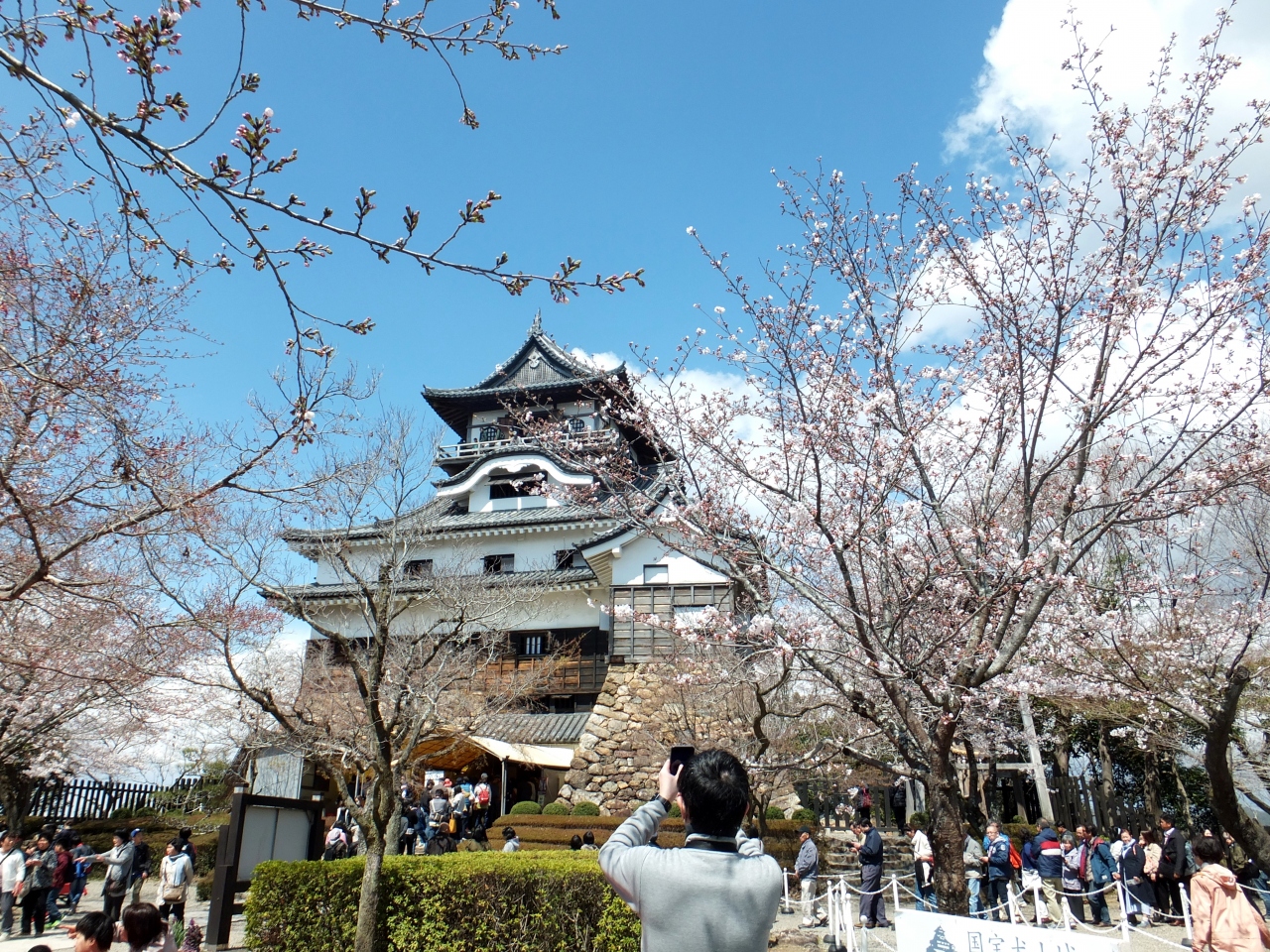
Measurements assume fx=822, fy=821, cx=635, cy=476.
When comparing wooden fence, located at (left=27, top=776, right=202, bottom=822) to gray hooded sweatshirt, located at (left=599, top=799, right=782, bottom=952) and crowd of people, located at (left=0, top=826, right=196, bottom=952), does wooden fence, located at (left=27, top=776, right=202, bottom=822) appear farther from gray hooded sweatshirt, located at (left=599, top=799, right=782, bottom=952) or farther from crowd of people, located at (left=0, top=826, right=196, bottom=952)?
gray hooded sweatshirt, located at (left=599, top=799, right=782, bottom=952)

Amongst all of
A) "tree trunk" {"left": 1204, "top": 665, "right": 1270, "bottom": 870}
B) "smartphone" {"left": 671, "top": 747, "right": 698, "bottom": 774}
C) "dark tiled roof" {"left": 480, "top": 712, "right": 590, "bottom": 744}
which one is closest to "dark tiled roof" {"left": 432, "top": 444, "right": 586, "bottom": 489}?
"dark tiled roof" {"left": 480, "top": 712, "right": 590, "bottom": 744}

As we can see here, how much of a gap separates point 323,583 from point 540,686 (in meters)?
7.87

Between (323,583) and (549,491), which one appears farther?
(323,583)

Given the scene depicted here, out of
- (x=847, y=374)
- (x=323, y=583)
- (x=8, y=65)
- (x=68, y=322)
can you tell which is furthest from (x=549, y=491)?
(x=323, y=583)

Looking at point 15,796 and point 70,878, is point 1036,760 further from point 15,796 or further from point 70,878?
point 15,796

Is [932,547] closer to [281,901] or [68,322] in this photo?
[68,322]

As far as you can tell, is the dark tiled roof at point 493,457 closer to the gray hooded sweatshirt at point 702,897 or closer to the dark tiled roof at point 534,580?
the dark tiled roof at point 534,580

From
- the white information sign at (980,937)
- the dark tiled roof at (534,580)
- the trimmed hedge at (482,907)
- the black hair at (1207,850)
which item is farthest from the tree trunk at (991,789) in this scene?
the white information sign at (980,937)

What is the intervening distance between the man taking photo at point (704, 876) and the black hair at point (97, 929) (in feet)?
10.1

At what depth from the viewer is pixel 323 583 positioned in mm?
24094

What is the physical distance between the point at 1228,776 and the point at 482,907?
757 centimetres

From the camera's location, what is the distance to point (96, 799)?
61.1 feet

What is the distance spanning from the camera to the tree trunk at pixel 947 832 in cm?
609

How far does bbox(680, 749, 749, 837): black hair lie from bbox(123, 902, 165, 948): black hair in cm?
335
